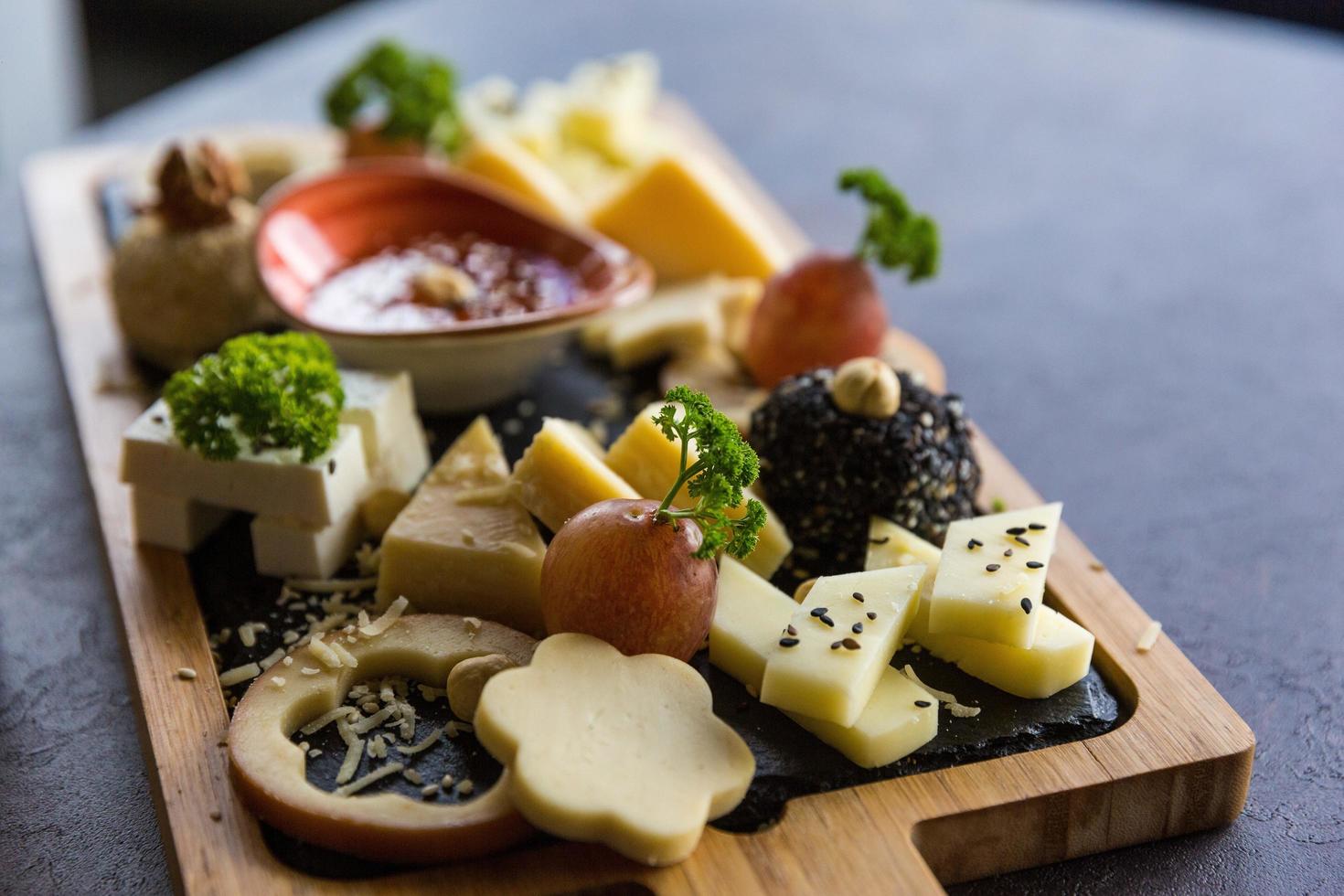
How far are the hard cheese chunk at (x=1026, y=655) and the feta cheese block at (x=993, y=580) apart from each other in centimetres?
3

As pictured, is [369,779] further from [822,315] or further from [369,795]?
[822,315]

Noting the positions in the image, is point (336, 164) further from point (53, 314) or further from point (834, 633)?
point (834, 633)

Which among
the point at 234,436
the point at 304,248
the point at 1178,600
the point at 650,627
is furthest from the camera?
the point at 304,248

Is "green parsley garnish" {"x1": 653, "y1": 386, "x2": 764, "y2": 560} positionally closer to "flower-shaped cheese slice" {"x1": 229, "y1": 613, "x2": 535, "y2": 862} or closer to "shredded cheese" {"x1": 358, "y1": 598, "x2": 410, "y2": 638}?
"flower-shaped cheese slice" {"x1": 229, "y1": 613, "x2": 535, "y2": 862}

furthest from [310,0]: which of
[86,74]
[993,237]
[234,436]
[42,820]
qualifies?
[42,820]

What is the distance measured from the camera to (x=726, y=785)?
6.11 ft

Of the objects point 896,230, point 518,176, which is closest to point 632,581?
point 896,230

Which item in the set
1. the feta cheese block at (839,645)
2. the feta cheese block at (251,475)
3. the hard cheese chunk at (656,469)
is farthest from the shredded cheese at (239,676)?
the feta cheese block at (839,645)

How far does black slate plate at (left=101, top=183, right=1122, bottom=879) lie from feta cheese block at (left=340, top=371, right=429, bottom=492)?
0.22 meters

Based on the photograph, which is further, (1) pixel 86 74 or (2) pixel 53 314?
(1) pixel 86 74

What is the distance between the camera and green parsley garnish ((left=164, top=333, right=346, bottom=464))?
7.64 feet

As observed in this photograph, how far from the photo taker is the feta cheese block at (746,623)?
214cm

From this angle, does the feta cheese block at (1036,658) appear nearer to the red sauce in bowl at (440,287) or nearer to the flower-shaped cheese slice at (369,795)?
the flower-shaped cheese slice at (369,795)

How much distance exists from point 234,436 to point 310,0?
6.15 meters
